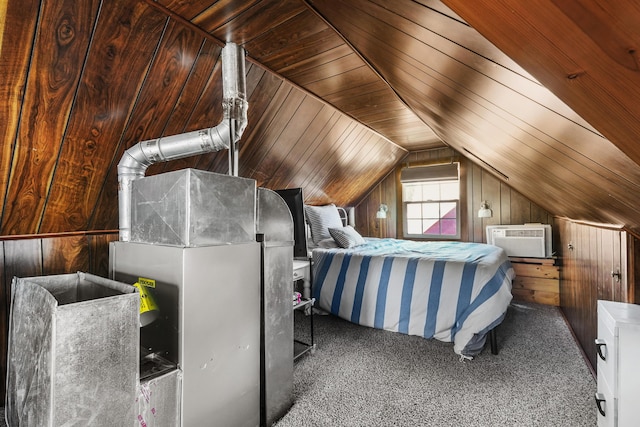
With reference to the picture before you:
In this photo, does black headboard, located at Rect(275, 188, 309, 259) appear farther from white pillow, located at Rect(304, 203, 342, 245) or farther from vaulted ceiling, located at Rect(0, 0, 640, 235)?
white pillow, located at Rect(304, 203, 342, 245)

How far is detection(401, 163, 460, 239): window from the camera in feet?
16.0

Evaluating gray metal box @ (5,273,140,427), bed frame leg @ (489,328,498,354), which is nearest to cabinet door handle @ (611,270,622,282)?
Result: bed frame leg @ (489,328,498,354)

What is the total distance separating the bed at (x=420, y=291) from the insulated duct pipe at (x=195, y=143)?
5.71ft

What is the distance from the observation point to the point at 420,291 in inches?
106

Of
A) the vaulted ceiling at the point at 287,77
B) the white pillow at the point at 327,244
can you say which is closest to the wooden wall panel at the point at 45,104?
the vaulted ceiling at the point at 287,77

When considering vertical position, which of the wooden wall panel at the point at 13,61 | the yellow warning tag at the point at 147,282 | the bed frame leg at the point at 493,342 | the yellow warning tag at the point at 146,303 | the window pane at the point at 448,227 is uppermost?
the wooden wall panel at the point at 13,61

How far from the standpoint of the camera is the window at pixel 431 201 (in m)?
4.87

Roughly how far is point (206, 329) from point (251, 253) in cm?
41

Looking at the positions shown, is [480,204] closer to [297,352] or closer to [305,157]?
[305,157]

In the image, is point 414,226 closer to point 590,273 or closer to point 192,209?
point 590,273

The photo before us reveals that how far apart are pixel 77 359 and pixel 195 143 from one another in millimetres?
1132

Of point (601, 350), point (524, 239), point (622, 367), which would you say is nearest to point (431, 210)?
point (524, 239)

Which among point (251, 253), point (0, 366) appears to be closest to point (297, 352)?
point (251, 253)

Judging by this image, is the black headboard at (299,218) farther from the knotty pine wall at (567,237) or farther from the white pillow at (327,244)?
the knotty pine wall at (567,237)
